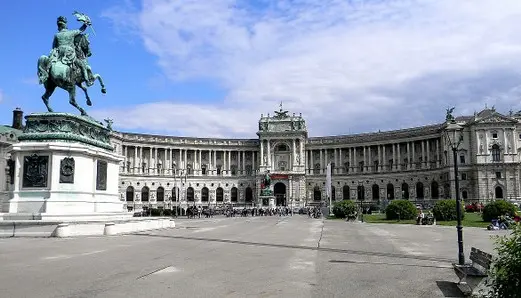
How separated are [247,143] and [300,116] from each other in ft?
51.4

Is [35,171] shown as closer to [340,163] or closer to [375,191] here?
[375,191]

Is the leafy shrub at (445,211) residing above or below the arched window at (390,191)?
below

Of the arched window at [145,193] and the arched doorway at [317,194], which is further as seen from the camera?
the arched doorway at [317,194]

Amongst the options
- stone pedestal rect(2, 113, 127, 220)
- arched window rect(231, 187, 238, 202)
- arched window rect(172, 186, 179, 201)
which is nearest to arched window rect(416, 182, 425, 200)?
arched window rect(231, 187, 238, 202)

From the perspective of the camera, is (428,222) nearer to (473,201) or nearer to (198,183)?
(473,201)

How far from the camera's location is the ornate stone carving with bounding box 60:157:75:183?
872 inches

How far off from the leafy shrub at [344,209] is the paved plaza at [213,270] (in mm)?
37803

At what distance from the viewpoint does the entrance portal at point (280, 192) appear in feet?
363

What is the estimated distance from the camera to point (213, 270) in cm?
1252

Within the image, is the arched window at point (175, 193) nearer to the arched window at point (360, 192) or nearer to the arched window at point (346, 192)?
the arched window at point (346, 192)

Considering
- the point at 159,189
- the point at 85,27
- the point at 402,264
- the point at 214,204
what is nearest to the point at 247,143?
the point at 214,204

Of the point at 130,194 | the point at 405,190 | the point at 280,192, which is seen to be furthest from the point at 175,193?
the point at 405,190

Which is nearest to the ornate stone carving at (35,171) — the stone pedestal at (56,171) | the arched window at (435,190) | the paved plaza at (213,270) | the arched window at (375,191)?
the stone pedestal at (56,171)

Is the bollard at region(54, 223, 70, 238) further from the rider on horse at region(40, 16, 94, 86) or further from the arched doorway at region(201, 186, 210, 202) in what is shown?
the arched doorway at region(201, 186, 210, 202)
